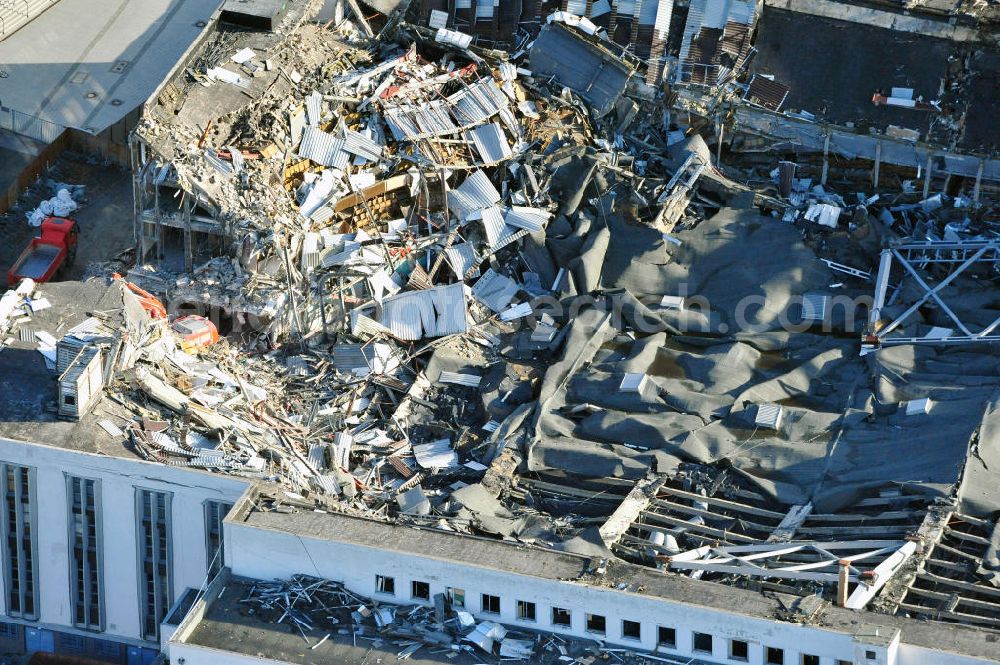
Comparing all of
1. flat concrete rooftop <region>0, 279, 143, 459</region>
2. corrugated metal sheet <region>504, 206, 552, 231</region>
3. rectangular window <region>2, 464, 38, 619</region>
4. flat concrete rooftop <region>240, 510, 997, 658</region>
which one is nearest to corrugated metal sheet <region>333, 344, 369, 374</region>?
corrugated metal sheet <region>504, 206, 552, 231</region>

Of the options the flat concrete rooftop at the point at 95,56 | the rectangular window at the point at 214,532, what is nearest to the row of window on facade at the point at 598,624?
the rectangular window at the point at 214,532

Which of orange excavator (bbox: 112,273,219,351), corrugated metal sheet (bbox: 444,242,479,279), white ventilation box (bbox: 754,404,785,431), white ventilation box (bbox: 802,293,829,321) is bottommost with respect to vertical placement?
white ventilation box (bbox: 754,404,785,431)

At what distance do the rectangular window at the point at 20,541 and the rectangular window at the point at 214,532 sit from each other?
15.0 ft

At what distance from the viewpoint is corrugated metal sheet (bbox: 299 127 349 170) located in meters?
71.5

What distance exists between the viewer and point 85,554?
62281mm

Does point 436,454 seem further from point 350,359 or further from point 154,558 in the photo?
point 154,558

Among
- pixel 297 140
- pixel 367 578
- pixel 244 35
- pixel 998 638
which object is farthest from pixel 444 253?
pixel 998 638

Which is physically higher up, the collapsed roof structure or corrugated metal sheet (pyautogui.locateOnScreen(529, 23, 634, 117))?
corrugated metal sheet (pyautogui.locateOnScreen(529, 23, 634, 117))

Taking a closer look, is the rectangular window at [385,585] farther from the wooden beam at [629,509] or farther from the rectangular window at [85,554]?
the rectangular window at [85,554]

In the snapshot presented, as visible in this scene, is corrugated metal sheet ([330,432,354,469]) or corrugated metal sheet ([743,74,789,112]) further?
corrugated metal sheet ([743,74,789,112])

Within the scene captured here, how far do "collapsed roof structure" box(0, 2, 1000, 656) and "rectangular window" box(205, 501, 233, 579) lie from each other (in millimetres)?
1066

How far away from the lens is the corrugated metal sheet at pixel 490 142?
72.6 meters

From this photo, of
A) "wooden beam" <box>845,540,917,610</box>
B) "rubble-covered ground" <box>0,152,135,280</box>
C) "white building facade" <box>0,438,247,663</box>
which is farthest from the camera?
"rubble-covered ground" <box>0,152,135,280</box>

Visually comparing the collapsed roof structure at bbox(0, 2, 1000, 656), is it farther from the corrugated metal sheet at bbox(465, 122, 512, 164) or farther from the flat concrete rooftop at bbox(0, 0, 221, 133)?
the flat concrete rooftop at bbox(0, 0, 221, 133)
